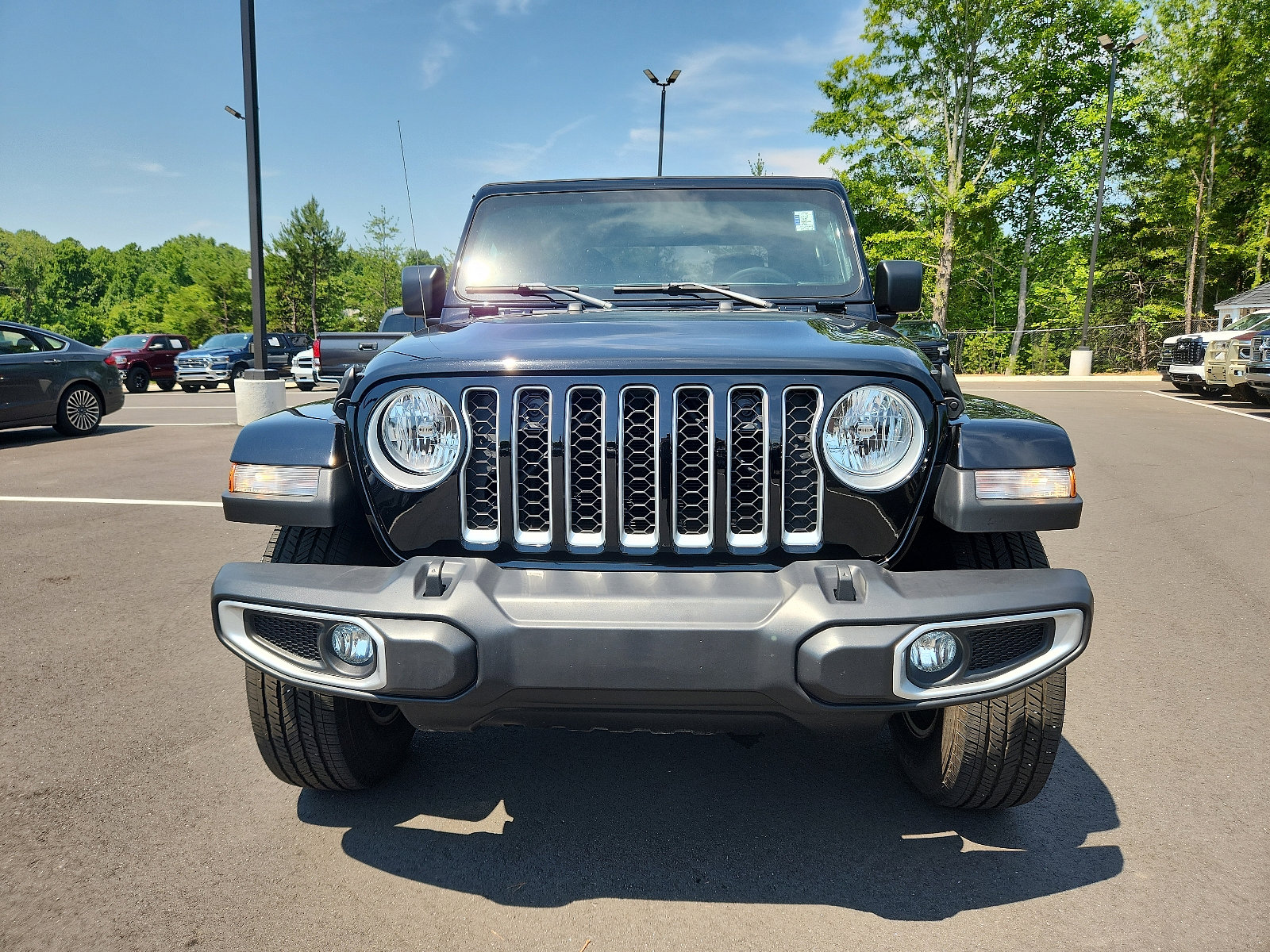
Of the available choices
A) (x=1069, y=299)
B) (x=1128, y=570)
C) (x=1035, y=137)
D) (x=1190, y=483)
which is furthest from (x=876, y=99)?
(x=1128, y=570)

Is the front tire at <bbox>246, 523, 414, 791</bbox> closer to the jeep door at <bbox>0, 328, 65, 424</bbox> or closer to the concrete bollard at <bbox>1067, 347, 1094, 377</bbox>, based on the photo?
the jeep door at <bbox>0, 328, 65, 424</bbox>

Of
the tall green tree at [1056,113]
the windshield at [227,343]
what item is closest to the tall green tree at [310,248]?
the windshield at [227,343]

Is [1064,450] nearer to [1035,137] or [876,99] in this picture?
[876,99]

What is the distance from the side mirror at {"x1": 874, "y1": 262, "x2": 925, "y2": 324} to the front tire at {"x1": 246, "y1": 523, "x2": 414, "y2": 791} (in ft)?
6.88

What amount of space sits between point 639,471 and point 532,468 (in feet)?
0.85

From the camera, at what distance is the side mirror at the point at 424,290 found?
12.2 feet

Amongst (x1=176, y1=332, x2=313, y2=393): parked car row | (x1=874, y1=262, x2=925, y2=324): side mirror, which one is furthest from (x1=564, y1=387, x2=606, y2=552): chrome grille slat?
(x1=176, y1=332, x2=313, y2=393): parked car row

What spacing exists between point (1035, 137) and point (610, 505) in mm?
36491

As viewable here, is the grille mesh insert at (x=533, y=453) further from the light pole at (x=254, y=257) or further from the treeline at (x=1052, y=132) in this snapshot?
the treeline at (x=1052, y=132)

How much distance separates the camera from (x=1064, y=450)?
227cm

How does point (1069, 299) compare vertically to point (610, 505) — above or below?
above

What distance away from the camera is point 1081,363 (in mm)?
29703

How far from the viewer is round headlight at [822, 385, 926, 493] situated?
86.0 inches

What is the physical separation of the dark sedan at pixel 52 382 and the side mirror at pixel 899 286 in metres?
11.7
